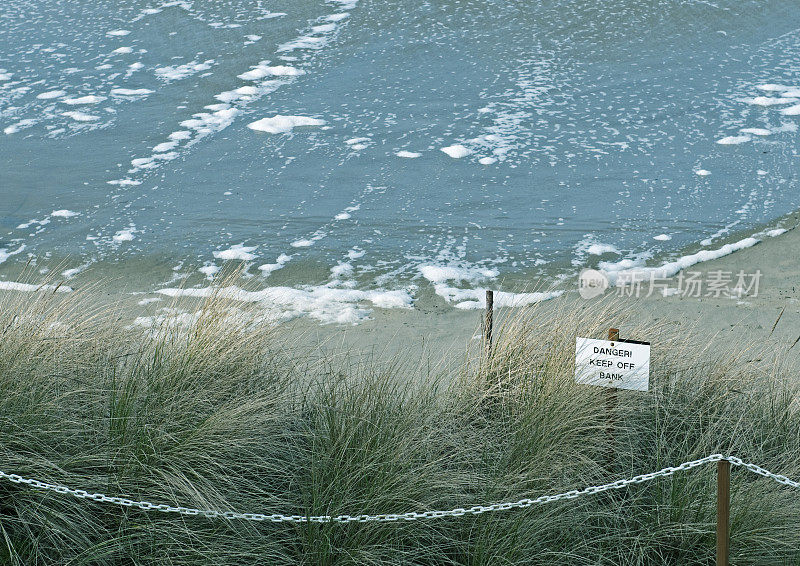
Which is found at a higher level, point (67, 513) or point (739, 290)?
point (67, 513)

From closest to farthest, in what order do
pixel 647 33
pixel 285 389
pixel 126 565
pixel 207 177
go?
pixel 126 565 → pixel 285 389 → pixel 207 177 → pixel 647 33

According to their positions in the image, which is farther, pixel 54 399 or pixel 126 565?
pixel 54 399

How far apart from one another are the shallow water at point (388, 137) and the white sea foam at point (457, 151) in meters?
0.02

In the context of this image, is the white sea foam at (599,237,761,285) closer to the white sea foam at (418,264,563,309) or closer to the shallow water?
the shallow water

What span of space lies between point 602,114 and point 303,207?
3039 millimetres

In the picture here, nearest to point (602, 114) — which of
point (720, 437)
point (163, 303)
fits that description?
point (163, 303)

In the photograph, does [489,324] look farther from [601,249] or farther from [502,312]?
[601,249]

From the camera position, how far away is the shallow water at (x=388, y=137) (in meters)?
6.34

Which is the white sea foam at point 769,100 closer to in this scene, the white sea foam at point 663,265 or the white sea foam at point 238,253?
the white sea foam at point 663,265

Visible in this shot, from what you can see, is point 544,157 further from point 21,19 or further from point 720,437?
point 21,19

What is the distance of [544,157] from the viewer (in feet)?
25.2

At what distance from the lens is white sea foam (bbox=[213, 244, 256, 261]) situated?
6.25 metres

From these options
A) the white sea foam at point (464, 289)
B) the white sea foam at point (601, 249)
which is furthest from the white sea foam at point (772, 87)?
the white sea foam at point (464, 289)

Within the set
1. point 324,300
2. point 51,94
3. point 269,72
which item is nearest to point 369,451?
point 324,300
